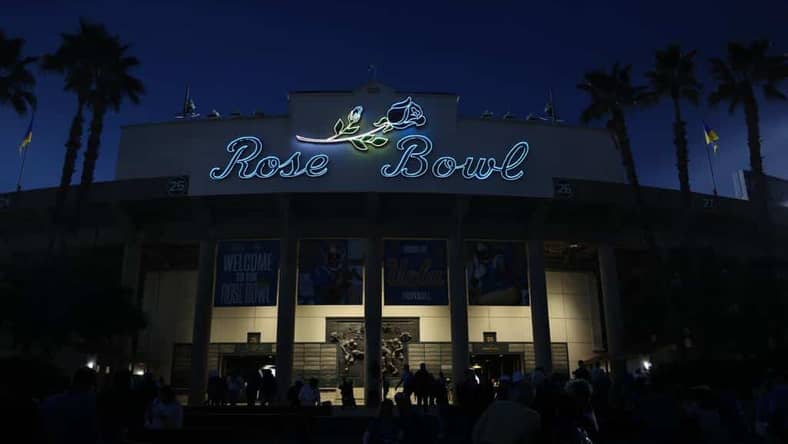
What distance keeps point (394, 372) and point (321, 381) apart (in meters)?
3.89

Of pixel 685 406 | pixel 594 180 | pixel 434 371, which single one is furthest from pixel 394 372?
pixel 685 406

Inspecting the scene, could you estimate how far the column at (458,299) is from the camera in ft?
100

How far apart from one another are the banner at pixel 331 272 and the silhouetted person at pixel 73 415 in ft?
80.9

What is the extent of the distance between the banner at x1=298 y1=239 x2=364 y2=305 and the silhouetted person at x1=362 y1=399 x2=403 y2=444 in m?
21.4

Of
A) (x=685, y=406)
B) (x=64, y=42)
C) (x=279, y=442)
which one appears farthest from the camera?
(x=64, y=42)

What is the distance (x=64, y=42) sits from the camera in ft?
101

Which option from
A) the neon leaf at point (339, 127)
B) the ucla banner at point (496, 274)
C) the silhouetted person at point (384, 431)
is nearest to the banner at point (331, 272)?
the neon leaf at point (339, 127)

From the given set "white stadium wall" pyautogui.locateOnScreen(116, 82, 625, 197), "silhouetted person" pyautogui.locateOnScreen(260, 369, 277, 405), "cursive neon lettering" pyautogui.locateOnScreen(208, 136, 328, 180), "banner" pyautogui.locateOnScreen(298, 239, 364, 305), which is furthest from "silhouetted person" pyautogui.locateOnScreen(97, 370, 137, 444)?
"banner" pyautogui.locateOnScreen(298, 239, 364, 305)

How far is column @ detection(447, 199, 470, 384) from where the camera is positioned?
30562 mm

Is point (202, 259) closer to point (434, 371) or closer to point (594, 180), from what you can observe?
point (434, 371)

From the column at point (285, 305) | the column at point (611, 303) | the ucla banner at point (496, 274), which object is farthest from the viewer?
the column at point (611, 303)

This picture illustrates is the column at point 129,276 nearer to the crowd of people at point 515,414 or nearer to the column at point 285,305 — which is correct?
the column at point 285,305

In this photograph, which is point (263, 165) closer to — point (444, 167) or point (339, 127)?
point (339, 127)

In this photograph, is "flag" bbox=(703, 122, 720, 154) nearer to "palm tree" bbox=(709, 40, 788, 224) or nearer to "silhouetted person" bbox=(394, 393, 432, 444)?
"palm tree" bbox=(709, 40, 788, 224)
